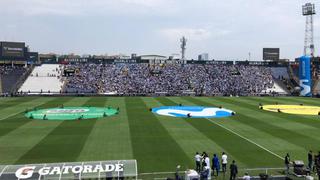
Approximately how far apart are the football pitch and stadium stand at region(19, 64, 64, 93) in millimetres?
41524

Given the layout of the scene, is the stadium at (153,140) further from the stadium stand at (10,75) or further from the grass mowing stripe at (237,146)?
the stadium stand at (10,75)

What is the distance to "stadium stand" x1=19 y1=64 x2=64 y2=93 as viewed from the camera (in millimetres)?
87188

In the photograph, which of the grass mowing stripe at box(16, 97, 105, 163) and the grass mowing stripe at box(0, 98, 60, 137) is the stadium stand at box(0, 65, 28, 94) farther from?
the grass mowing stripe at box(16, 97, 105, 163)

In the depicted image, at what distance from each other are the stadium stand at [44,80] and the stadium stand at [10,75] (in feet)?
7.78

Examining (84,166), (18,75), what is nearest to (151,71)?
(18,75)

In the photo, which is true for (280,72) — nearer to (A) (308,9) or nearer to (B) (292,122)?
(A) (308,9)

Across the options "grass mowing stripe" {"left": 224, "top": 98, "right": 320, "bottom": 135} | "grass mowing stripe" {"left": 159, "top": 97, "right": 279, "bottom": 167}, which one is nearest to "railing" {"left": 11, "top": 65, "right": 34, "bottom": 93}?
"grass mowing stripe" {"left": 159, "top": 97, "right": 279, "bottom": 167}

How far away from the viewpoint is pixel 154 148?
94.0ft

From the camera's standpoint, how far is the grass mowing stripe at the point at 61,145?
25.5 meters

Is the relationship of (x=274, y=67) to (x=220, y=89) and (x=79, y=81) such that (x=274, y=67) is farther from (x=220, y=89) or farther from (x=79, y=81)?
(x=79, y=81)

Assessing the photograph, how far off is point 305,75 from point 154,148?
210ft

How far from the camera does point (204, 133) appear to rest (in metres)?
35.2

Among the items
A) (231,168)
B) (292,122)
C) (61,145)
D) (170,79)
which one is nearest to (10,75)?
(170,79)

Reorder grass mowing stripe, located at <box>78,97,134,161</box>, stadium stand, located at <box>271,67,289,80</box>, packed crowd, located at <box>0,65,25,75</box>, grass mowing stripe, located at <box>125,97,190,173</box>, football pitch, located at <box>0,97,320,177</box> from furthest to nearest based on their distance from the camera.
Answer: stadium stand, located at <box>271,67,289,80</box>
packed crowd, located at <box>0,65,25,75</box>
grass mowing stripe, located at <box>78,97,134,161</box>
football pitch, located at <box>0,97,320,177</box>
grass mowing stripe, located at <box>125,97,190,173</box>
